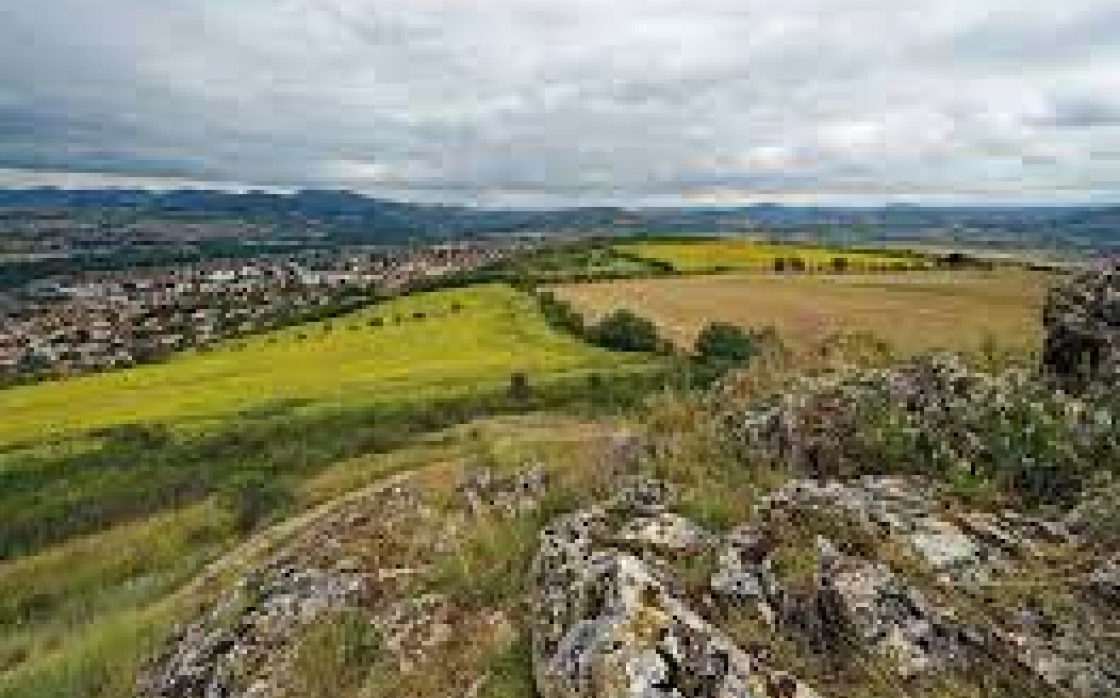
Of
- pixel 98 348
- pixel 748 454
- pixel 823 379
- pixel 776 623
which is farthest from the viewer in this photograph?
pixel 98 348

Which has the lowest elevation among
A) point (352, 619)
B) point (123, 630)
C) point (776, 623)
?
point (123, 630)

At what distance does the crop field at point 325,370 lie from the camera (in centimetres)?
8375

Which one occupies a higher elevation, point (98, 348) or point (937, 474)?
point (937, 474)

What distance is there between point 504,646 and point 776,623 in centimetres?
187

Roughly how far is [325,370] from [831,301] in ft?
116

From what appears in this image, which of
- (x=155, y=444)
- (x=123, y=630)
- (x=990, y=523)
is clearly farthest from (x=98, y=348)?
(x=990, y=523)

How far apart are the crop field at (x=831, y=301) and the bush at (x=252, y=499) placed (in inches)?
1076

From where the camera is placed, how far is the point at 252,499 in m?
56.5

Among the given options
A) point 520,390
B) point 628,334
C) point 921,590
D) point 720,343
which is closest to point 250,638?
point 921,590

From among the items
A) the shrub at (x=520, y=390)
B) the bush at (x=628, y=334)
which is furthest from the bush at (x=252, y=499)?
the bush at (x=628, y=334)

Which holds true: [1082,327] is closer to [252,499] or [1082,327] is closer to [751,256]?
[252,499]

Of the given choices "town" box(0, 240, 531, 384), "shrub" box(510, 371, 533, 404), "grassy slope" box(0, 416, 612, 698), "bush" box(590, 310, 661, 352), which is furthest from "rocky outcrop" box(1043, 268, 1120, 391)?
"town" box(0, 240, 531, 384)

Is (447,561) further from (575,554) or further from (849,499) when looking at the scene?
(849,499)

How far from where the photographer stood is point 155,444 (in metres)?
76.0
